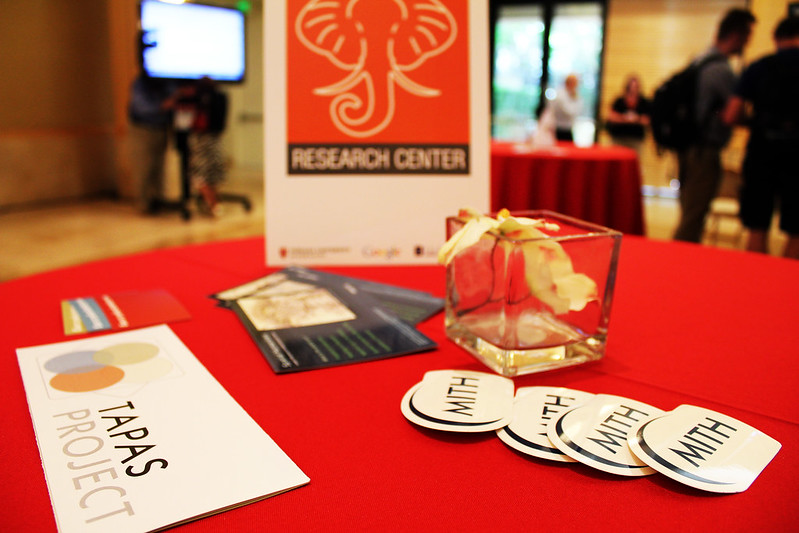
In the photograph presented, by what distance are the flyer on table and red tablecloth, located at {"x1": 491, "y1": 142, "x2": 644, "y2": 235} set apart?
2.98 meters

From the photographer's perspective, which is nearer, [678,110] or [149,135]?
[678,110]

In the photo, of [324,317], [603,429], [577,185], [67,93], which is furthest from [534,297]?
[67,93]

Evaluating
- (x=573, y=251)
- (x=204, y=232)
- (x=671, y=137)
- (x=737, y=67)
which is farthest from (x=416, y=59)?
(x=737, y=67)

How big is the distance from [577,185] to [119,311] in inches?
121

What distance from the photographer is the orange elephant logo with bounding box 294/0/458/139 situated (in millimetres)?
1044

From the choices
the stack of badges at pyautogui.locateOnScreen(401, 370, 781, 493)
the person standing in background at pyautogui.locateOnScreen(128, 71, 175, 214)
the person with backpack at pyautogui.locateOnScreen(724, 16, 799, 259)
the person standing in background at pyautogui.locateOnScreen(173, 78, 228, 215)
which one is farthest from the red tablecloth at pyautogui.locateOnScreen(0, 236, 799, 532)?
the person standing in background at pyautogui.locateOnScreen(128, 71, 175, 214)

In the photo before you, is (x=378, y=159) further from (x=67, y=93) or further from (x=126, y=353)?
(x=67, y=93)

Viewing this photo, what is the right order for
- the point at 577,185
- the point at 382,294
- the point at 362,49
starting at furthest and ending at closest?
the point at 577,185 < the point at 362,49 < the point at 382,294

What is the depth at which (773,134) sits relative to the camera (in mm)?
3328

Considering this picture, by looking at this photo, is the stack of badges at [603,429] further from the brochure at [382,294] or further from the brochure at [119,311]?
the brochure at [119,311]

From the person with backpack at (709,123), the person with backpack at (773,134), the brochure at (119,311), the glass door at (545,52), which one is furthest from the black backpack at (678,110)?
the glass door at (545,52)

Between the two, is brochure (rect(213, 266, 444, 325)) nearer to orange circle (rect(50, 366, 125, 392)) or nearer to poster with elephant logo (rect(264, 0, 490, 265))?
poster with elephant logo (rect(264, 0, 490, 265))

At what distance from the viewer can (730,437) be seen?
52cm

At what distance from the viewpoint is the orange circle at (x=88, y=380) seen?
59cm
